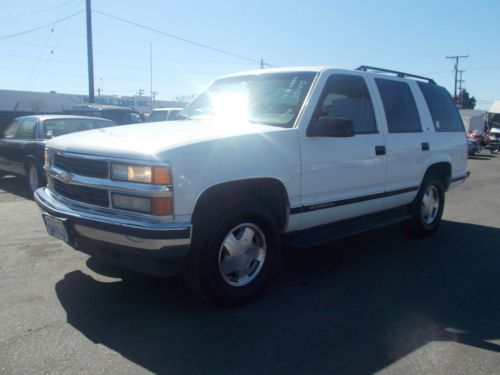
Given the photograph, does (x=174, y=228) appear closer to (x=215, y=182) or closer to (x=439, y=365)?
(x=215, y=182)

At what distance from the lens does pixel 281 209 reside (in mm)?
4062

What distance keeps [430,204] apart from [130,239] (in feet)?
14.6

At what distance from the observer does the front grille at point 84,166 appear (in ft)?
Result: 11.3

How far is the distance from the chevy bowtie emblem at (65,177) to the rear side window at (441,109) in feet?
14.6

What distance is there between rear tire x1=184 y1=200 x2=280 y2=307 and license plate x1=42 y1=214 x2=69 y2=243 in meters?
0.99

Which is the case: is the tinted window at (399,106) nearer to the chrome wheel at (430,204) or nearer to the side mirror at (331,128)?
the chrome wheel at (430,204)

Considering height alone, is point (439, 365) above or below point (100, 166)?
below

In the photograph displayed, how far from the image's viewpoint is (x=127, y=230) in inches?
127

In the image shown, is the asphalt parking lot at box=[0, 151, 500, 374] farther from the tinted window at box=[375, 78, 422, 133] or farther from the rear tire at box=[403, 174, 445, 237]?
the tinted window at box=[375, 78, 422, 133]

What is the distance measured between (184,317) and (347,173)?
6.81ft

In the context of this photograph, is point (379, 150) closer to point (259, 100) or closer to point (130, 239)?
point (259, 100)

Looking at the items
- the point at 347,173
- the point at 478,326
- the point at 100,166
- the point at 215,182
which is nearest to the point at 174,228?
the point at 215,182

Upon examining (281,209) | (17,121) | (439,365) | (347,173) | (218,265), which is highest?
(17,121)

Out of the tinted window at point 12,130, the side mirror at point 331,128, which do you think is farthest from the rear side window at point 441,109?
the tinted window at point 12,130
